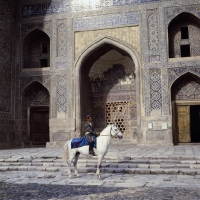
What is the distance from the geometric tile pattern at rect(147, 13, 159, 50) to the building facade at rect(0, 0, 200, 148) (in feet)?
0.13

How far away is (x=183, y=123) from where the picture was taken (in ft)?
38.9

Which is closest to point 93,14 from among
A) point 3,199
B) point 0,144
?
point 0,144

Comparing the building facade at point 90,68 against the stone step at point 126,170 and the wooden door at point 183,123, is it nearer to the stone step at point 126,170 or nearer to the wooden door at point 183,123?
the wooden door at point 183,123

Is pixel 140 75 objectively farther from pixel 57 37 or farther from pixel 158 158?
pixel 158 158

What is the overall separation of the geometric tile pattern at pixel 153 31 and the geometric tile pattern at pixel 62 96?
12.6 ft

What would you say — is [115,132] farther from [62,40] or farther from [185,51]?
[185,51]

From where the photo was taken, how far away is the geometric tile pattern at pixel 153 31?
11.7m

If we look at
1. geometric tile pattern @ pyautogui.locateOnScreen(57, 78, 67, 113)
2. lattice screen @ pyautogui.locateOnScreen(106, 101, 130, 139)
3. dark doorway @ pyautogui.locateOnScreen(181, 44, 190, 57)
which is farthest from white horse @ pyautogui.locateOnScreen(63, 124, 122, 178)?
dark doorway @ pyautogui.locateOnScreen(181, 44, 190, 57)

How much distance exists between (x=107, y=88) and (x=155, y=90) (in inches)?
117

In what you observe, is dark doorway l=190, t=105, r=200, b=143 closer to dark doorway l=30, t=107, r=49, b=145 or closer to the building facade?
the building facade

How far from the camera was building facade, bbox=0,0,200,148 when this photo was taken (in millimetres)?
11461

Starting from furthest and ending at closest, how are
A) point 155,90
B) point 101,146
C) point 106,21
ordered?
point 106,21 → point 155,90 → point 101,146

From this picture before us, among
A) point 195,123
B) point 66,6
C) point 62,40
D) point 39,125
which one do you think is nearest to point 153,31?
point 62,40

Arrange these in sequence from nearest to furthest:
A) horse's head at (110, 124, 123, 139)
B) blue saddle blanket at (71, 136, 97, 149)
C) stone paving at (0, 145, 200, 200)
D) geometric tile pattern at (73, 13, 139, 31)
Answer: stone paving at (0, 145, 200, 200)
horse's head at (110, 124, 123, 139)
blue saddle blanket at (71, 136, 97, 149)
geometric tile pattern at (73, 13, 139, 31)
